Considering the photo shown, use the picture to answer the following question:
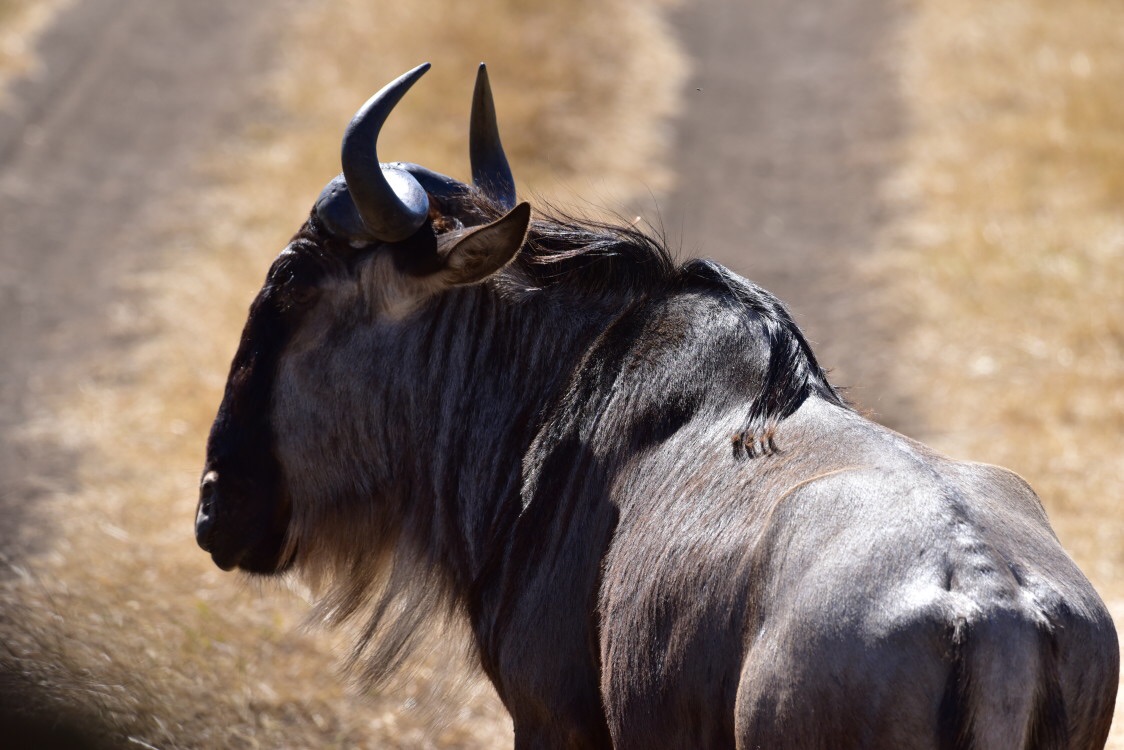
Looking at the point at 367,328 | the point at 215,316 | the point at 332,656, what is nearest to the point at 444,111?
the point at 215,316

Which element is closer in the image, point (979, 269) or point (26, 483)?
point (26, 483)

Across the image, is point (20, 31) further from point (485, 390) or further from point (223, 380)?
point (485, 390)

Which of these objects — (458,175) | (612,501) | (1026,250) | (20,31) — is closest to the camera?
(612,501)

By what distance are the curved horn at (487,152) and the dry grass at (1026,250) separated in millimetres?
3312

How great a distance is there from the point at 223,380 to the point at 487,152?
5.20 meters

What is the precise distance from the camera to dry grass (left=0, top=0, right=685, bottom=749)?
492 centimetres

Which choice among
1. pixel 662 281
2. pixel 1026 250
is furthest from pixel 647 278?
pixel 1026 250

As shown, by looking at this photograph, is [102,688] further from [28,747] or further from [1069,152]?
[1069,152]

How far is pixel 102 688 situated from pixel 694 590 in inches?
96.0

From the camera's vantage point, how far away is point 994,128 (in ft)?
45.0

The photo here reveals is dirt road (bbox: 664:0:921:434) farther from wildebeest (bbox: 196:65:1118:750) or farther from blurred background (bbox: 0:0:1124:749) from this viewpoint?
wildebeest (bbox: 196:65:1118:750)

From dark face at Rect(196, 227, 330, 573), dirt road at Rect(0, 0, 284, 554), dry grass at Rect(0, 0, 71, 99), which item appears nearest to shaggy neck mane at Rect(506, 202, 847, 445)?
dark face at Rect(196, 227, 330, 573)

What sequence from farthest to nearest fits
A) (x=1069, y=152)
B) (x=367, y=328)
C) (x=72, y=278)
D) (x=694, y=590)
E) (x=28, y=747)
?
(x=1069, y=152) < (x=72, y=278) < (x=367, y=328) < (x=28, y=747) < (x=694, y=590)

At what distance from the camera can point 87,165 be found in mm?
13922
